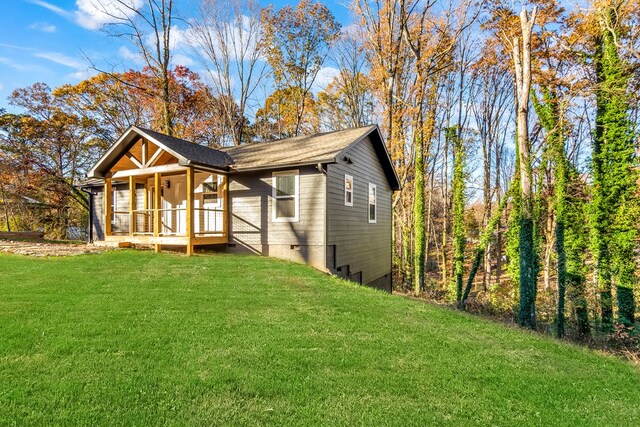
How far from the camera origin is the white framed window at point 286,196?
9703mm

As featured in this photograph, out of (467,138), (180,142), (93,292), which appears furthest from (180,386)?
(467,138)

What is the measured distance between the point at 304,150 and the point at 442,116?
13.0m

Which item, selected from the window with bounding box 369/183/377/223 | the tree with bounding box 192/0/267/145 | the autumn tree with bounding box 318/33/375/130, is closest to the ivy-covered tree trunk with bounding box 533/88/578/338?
the window with bounding box 369/183/377/223

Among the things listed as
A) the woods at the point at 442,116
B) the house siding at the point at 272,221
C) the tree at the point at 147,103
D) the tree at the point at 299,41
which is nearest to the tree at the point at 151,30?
the woods at the point at 442,116

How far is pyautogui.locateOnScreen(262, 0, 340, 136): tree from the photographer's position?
792 inches

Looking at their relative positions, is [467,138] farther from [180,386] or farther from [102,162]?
[180,386]

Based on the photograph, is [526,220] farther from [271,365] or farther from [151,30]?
[151,30]

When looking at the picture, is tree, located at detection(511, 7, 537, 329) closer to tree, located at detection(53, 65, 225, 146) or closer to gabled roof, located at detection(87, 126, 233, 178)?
gabled roof, located at detection(87, 126, 233, 178)

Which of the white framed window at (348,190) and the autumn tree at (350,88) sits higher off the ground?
the autumn tree at (350,88)

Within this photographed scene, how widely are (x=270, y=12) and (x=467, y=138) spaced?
47.1 feet

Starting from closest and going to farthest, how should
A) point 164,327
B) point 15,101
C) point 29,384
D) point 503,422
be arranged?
point 503,422 → point 29,384 → point 164,327 → point 15,101

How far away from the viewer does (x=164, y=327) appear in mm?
4414

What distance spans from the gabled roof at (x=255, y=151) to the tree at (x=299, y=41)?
10.1 meters

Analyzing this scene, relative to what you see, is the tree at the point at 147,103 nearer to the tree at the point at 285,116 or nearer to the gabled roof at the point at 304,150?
the tree at the point at 285,116
